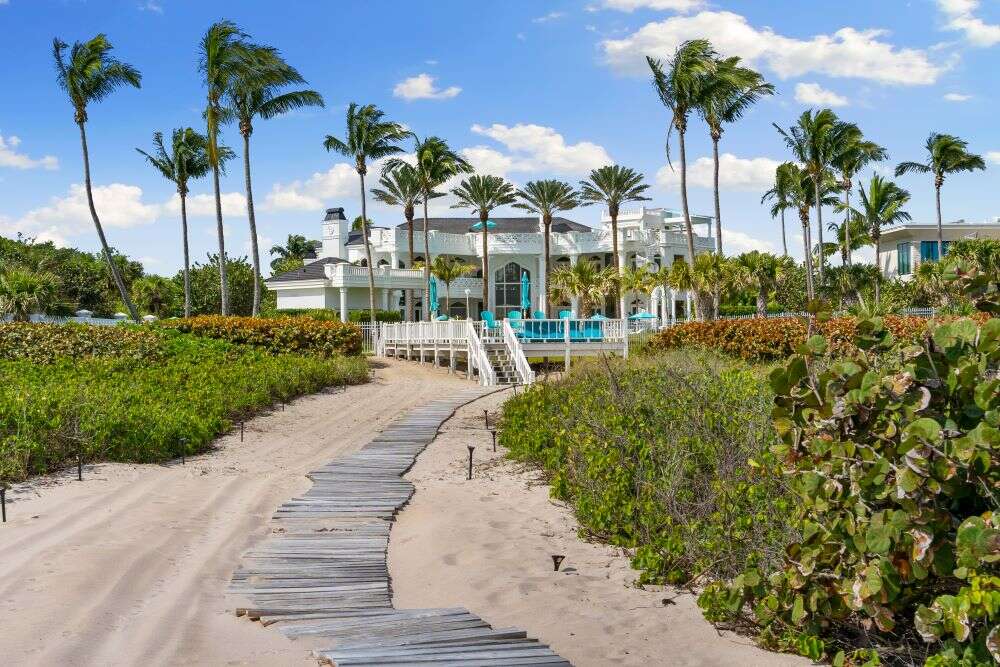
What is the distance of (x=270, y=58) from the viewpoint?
33.0 m

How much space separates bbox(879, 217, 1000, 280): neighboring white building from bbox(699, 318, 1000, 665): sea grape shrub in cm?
4939

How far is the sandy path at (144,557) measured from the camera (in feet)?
18.6

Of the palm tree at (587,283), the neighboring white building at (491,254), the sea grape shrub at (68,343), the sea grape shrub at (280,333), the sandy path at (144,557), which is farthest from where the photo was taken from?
the neighboring white building at (491,254)

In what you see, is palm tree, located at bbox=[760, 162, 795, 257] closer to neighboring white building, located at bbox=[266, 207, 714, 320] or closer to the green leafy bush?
neighboring white building, located at bbox=[266, 207, 714, 320]

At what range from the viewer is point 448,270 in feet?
162

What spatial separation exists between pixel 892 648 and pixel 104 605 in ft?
17.2

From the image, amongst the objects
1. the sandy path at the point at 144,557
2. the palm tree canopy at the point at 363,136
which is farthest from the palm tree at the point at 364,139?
the sandy path at the point at 144,557

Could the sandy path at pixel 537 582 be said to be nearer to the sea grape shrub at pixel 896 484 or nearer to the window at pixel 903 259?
the sea grape shrub at pixel 896 484

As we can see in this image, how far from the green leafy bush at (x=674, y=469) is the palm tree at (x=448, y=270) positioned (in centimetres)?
3767

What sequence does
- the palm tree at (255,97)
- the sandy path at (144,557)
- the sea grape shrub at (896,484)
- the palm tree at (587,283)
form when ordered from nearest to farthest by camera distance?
the sea grape shrub at (896,484), the sandy path at (144,557), the palm tree at (255,97), the palm tree at (587,283)

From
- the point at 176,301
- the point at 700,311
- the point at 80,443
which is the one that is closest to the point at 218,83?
the point at 700,311

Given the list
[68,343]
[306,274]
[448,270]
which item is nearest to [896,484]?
[68,343]

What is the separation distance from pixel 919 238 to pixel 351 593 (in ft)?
167

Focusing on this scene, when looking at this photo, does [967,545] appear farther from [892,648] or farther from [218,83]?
[218,83]
